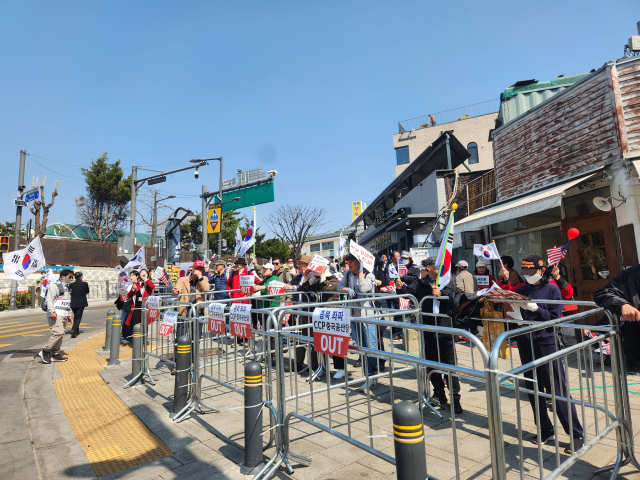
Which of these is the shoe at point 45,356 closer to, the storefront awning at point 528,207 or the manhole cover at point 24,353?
the manhole cover at point 24,353

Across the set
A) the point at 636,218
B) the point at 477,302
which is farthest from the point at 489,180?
the point at 477,302

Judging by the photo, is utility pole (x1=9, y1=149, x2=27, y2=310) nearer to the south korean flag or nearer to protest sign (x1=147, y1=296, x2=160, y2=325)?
the south korean flag

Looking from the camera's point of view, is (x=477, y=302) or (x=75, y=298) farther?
(x=75, y=298)

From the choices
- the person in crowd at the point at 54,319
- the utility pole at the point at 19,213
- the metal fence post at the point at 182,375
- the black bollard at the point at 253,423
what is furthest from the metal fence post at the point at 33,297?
the black bollard at the point at 253,423

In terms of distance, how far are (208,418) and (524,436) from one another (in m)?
3.85

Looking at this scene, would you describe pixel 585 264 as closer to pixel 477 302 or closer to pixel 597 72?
pixel 597 72

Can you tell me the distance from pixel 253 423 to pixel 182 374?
76.9 inches

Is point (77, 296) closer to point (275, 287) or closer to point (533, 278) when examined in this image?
point (275, 287)

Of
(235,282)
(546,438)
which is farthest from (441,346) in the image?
(235,282)

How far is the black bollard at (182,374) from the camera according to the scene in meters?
5.13

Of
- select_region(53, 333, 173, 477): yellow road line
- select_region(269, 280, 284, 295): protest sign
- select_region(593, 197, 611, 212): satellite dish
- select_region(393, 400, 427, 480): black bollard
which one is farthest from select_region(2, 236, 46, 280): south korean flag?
select_region(593, 197, 611, 212): satellite dish

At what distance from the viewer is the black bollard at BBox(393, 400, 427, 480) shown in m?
2.27

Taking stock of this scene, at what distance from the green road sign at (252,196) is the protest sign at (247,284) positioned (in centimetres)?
1856

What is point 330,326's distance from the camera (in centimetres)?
339
